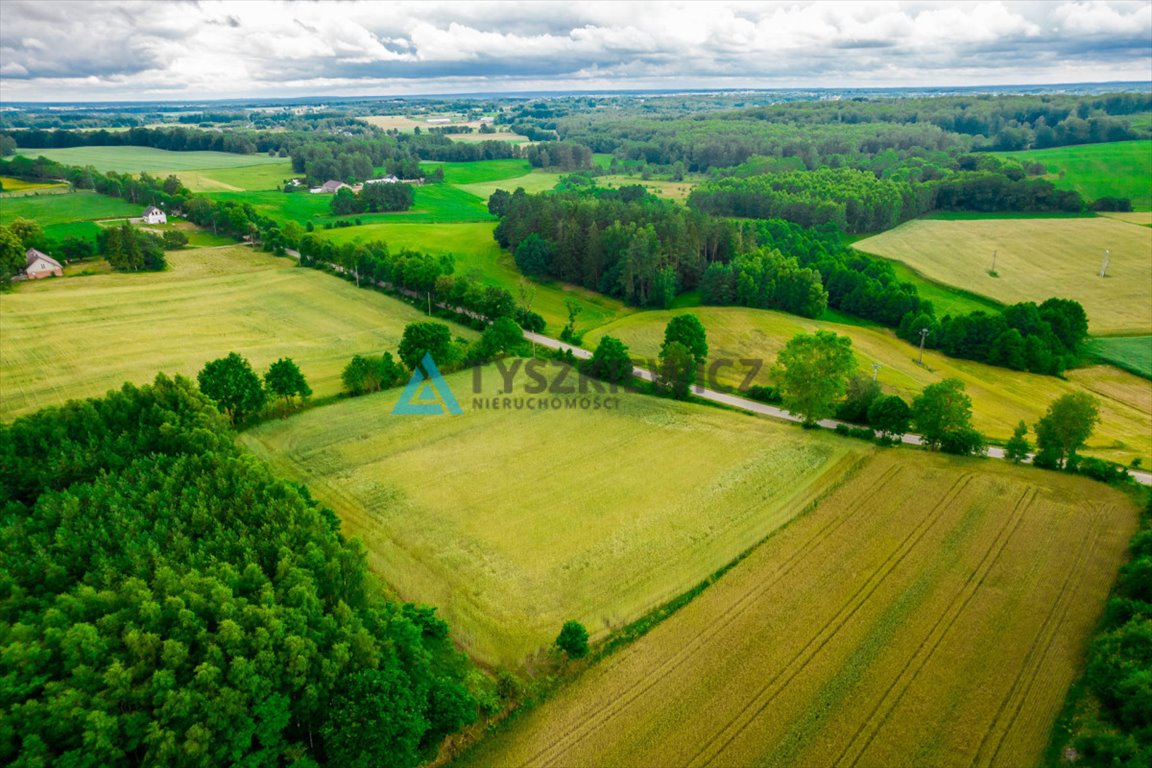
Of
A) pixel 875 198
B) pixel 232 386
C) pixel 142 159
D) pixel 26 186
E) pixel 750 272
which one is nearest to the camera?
pixel 232 386

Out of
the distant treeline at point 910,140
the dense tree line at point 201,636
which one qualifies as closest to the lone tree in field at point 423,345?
the dense tree line at point 201,636

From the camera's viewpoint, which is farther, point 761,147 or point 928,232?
point 761,147

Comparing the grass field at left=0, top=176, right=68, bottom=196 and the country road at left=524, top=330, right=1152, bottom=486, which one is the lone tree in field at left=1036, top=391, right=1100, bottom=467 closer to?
the country road at left=524, top=330, right=1152, bottom=486

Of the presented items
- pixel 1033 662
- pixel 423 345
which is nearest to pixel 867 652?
pixel 1033 662

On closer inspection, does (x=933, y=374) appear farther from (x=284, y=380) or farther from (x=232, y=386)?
(x=232, y=386)

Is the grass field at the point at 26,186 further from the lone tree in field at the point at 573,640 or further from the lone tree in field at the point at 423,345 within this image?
the lone tree in field at the point at 573,640

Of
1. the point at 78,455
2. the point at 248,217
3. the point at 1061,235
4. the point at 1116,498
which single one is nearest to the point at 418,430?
the point at 78,455

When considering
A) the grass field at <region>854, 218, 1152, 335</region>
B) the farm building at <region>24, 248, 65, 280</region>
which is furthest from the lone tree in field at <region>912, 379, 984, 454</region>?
the farm building at <region>24, 248, 65, 280</region>

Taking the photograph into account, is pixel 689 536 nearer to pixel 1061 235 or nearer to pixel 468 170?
pixel 1061 235
